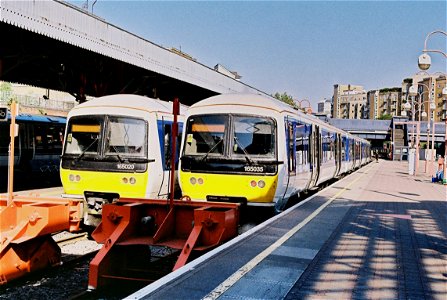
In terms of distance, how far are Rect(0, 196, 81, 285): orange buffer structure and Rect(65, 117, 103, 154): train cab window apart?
8.64 ft

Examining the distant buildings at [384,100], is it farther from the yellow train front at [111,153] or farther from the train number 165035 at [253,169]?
the train number 165035 at [253,169]

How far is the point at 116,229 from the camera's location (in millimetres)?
7777

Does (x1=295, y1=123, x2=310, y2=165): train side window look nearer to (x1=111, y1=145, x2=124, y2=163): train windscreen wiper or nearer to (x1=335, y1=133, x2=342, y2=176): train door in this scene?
(x1=111, y1=145, x2=124, y2=163): train windscreen wiper

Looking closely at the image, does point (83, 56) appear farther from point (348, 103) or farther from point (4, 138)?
point (348, 103)

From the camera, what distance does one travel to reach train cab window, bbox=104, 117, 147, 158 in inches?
443

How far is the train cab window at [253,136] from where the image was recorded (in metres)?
10.5

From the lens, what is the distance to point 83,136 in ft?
37.6

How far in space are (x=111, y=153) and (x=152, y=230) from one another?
11.4 ft

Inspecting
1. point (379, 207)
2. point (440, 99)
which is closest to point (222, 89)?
point (379, 207)

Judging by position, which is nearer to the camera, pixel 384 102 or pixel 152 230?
pixel 152 230

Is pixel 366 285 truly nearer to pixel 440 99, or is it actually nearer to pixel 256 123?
pixel 256 123

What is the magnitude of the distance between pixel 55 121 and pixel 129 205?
1844 cm

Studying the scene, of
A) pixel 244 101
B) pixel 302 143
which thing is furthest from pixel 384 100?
pixel 244 101

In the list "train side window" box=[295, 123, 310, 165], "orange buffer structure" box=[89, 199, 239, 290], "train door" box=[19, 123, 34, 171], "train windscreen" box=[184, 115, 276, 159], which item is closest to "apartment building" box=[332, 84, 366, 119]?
"train door" box=[19, 123, 34, 171]
